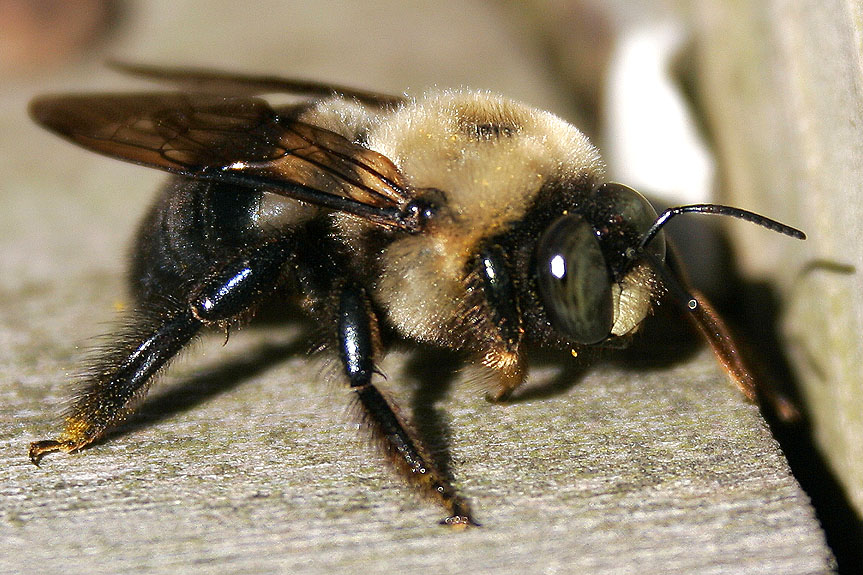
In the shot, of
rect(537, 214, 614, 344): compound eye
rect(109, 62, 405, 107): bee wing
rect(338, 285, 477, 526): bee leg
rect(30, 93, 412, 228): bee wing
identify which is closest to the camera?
rect(338, 285, 477, 526): bee leg

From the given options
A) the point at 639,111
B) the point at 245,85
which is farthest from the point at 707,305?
the point at 245,85

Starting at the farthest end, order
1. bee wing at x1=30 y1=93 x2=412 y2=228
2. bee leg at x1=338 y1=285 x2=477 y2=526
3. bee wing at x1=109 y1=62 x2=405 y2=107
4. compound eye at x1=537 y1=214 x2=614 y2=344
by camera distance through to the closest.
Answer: bee wing at x1=109 y1=62 x2=405 y2=107 < bee wing at x1=30 y1=93 x2=412 y2=228 < compound eye at x1=537 y1=214 x2=614 y2=344 < bee leg at x1=338 y1=285 x2=477 y2=526

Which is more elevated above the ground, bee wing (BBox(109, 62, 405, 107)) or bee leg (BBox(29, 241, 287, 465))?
bee wing (BBox(109, 62, 405, 107))

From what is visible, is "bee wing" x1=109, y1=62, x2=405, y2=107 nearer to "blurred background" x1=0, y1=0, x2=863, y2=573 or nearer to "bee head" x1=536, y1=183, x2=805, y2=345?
"blurred background" x1=0, y1=0, x2=863, y2=573

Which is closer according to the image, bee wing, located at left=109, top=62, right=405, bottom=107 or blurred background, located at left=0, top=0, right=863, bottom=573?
blurred background, located at left=0, top=0, right=863, bottom=573

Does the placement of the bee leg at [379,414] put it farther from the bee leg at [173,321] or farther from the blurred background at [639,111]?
the blurred background at [639,111]

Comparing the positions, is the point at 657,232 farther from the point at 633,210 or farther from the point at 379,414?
the point at 379,414

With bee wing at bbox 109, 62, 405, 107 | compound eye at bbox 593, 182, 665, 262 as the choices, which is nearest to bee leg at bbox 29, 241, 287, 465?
bee wing at bbox 109, 62, 405, 107
